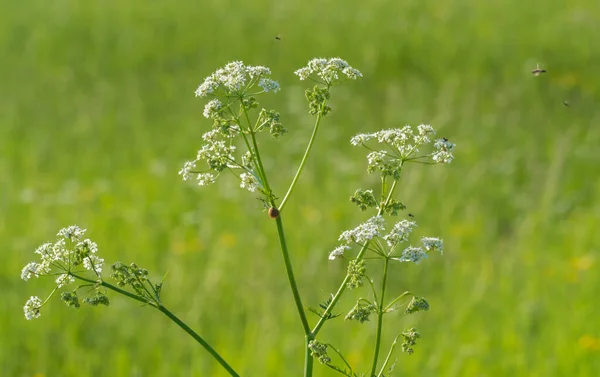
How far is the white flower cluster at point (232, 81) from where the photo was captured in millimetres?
1827

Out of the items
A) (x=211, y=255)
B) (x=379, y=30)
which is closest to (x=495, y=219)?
(x=211, y=255)

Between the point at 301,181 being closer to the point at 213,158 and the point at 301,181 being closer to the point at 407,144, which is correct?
the point at 407,144

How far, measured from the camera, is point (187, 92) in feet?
36.5

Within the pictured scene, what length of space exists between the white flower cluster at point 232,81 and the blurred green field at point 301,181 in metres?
3.38

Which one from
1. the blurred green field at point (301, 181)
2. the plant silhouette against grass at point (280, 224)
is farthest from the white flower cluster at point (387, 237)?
the blurred green field at point (301, 181)

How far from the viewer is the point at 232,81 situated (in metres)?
1.83

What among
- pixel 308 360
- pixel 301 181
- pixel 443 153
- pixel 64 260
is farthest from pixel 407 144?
pixel 301 181

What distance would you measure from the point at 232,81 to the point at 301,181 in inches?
255

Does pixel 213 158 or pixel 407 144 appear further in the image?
pixel 407 144

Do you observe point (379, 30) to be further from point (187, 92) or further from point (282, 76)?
point (187, 92)

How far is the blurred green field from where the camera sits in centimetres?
546

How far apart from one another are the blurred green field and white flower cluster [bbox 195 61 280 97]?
11.1 ft

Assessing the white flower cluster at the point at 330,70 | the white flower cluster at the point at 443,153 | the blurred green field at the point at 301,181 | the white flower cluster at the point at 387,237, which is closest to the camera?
the white flower cluster at the point at 387,237

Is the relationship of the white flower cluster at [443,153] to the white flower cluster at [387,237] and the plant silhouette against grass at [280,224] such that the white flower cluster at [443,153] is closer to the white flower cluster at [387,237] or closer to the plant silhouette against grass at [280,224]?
the plant silhouette against grass at [280,224]
